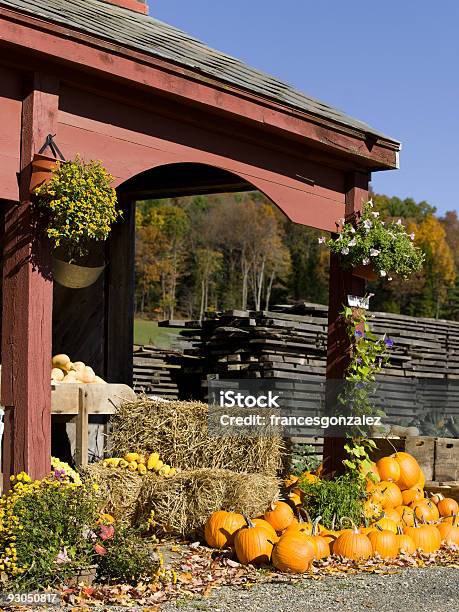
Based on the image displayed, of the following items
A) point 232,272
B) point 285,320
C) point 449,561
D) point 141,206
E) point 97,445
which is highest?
point 141,206

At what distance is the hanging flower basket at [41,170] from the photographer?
5.80m

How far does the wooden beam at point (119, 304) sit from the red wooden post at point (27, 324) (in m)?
4.18

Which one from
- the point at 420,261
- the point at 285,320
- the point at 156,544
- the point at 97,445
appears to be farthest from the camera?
the point at 285,320

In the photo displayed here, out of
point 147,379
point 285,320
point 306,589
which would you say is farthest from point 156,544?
point 147,379

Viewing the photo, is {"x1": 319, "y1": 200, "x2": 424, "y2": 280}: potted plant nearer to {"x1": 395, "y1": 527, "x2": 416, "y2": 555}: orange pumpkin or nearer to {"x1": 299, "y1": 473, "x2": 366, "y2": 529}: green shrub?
{"x1": 299, "y1": 473, "x2": 366, "y2": 529}: green shrub

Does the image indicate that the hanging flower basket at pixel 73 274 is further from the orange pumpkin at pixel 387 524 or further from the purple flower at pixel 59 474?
the orange pumpkin at pixel 387 524

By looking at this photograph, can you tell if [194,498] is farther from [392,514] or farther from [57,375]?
[392,514]

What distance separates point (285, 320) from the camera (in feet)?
47.0

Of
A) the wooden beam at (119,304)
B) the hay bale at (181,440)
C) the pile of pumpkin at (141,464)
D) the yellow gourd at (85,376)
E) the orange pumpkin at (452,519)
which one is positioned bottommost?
the orange pumpkin at (452,519)

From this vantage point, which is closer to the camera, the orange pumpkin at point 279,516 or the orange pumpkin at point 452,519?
the orange pumpkin at point 279,516

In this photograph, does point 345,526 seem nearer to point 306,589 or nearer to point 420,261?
point 306,589

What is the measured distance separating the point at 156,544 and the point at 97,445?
2531 mm

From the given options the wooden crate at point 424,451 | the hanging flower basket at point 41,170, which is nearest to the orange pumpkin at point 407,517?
the wooden crate at point 424,451

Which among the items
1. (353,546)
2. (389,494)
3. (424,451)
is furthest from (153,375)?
(353,546)
